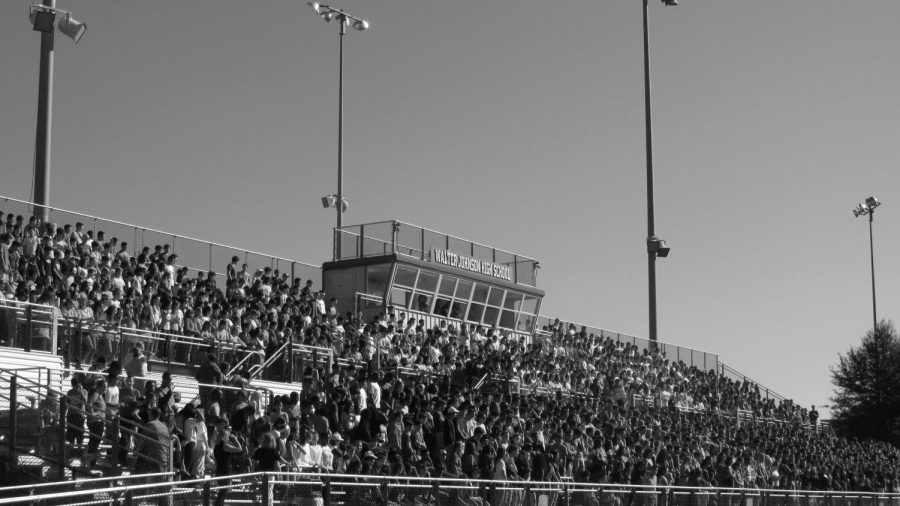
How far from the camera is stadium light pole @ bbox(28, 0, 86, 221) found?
2352 cm

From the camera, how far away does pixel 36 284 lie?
859 inches

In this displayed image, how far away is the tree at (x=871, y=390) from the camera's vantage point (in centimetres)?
5638

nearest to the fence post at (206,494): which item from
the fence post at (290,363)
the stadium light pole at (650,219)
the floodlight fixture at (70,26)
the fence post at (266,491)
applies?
the fence post at (266,491)

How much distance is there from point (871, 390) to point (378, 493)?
4757 cm

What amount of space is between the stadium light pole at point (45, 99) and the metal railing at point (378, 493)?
388 inches

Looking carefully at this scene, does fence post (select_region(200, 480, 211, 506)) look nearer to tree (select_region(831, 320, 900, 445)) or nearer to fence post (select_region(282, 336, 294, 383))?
fence post (select_region(282, 336, 294, 383))

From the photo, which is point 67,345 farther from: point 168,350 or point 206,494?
point 206,494

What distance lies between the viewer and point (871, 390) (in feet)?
189

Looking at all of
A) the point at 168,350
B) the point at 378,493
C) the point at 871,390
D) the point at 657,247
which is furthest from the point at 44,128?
the point at 871,390

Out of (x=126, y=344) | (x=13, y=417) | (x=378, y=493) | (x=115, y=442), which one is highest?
(x=126, y=344)

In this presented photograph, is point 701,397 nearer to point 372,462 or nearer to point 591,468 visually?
point 591,468

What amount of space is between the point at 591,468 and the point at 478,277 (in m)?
14.4

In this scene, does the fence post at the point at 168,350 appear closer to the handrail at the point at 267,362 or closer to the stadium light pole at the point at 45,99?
the handrail at the point at 267,362

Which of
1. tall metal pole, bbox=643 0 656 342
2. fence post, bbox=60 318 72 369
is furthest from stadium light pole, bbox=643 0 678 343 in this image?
fence post, bbox=60 318 72 369
